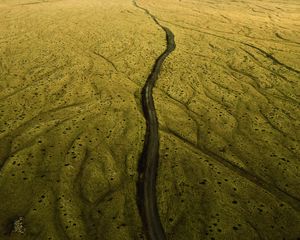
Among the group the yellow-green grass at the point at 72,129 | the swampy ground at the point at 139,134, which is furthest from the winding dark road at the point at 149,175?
the yellow-green grass at the point at 72,129

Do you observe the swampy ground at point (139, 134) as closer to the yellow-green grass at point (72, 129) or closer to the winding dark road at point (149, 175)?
the yellow-green grass at point (72, 129)

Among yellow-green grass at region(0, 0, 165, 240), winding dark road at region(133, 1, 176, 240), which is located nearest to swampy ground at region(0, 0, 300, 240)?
yellow-green grass at region(0, 0, 165, 240)

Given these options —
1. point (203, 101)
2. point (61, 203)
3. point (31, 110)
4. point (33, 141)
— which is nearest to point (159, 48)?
point (203, 101)

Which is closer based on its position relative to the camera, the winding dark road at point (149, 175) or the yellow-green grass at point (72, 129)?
the winding dark road at point (149, 175)

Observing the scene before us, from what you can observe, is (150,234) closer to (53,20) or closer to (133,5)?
(53,20)

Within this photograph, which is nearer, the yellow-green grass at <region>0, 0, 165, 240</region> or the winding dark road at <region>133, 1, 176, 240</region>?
the winding dark road at <region>133, 1, 176, 240</region>

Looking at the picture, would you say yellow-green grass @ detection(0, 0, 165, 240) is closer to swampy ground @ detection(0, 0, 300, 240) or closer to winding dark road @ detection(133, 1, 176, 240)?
swampy ground @ detection(0, 0, 300, 240)

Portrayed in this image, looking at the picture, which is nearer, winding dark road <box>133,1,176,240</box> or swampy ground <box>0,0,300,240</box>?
winding dark road <box>133,1,176,240</box>

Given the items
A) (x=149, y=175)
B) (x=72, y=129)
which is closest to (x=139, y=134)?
(x=149, y=175)
